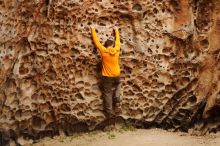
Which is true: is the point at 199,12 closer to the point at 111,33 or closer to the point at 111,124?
the point at 111,33

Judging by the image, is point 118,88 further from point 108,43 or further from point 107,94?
point 108,43

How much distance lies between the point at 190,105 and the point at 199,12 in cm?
128

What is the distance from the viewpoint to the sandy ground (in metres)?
6.89

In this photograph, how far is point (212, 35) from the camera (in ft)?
24.9

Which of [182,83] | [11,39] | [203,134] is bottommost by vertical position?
[203,134]

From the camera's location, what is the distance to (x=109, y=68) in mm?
7059

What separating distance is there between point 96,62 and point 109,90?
0.40 m

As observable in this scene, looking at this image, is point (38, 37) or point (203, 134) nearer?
point (38, 37)

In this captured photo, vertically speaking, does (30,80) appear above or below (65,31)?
below

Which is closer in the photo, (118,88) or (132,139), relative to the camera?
(132,139)

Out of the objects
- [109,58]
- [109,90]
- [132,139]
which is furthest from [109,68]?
[132,139]

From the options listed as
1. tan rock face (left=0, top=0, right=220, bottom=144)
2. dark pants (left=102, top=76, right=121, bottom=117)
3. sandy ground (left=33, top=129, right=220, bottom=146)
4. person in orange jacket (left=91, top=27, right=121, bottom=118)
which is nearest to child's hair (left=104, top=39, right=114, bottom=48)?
person in orange jacket (left=91, top=27, right=121, bottom=118)

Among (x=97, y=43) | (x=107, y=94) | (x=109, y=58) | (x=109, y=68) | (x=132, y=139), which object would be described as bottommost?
(x=132, y=139)

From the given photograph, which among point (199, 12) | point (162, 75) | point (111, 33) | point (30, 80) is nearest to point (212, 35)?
point (199, 12)
